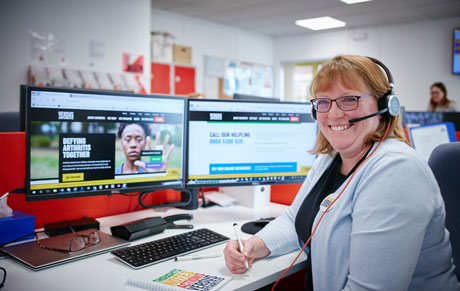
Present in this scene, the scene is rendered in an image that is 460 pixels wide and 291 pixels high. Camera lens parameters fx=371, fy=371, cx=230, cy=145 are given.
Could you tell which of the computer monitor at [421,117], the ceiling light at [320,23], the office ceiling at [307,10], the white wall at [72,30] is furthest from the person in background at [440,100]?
the white wall at [72,30]

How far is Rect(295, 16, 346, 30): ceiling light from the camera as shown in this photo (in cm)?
623

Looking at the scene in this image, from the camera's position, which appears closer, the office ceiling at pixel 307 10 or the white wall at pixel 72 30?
the white wall at pixel 72 30

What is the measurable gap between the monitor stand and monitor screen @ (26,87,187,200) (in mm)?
412

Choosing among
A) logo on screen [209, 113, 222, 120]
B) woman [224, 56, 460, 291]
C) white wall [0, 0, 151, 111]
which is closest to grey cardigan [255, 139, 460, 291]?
woman [224, 56, 460, 291]

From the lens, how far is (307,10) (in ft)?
18.6

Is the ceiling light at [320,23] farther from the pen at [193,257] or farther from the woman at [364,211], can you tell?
the pen at [193,257]

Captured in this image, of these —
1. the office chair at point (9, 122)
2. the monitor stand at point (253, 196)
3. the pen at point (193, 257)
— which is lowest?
the pen at point (193, 257)

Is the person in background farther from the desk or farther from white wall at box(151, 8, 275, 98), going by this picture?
the desk

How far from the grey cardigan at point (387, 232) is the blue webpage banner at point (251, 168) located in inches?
21.6

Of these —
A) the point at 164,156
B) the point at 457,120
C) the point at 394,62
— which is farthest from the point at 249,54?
the point at 164,156

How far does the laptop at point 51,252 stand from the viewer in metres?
1.06

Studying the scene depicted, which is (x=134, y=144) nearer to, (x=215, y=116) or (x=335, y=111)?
(x=215, y=116)

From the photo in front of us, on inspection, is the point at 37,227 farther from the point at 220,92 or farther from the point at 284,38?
the point at 284,38

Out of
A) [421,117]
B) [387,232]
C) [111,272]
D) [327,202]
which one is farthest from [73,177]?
[421,117]
